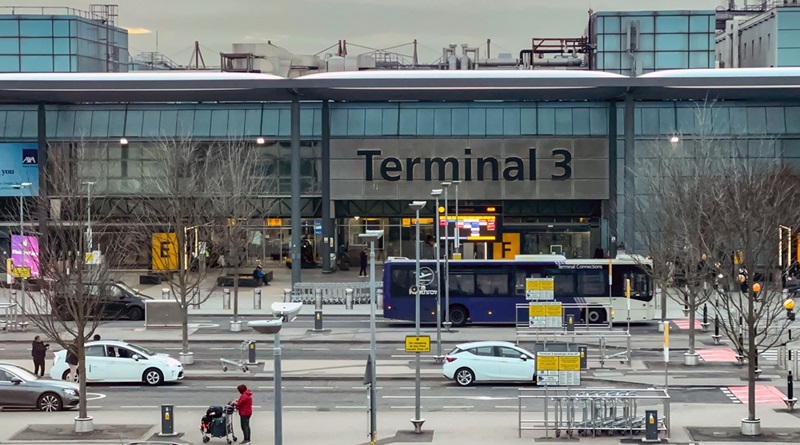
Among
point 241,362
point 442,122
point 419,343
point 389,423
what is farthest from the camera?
point 442,122

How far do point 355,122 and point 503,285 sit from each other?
26.3 m

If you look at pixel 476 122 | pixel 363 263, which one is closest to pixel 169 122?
pixel 363 263

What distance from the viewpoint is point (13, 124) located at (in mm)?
77750

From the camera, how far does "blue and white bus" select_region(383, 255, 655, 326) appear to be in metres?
52.0

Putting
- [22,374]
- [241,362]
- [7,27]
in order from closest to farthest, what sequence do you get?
[22,374] → [241,362] → [7,27]

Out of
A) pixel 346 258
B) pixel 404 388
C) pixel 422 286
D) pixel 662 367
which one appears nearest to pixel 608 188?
pixel 346 258

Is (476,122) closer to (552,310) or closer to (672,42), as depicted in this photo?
(672,42)

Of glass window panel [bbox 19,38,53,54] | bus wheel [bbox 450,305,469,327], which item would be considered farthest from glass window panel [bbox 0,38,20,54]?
bus wheel [bbox 450,305,469,327]

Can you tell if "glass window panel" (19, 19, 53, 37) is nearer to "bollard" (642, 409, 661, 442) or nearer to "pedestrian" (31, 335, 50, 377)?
"pedestrian" (31, 335, 50, 377)

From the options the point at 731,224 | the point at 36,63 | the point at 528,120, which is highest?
the point at 36,63

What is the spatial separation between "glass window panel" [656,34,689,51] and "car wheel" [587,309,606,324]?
170ft

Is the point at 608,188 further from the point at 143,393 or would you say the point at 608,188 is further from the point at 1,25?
the point at 1,25

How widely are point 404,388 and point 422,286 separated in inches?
565

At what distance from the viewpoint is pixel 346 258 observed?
77312 millimetres
